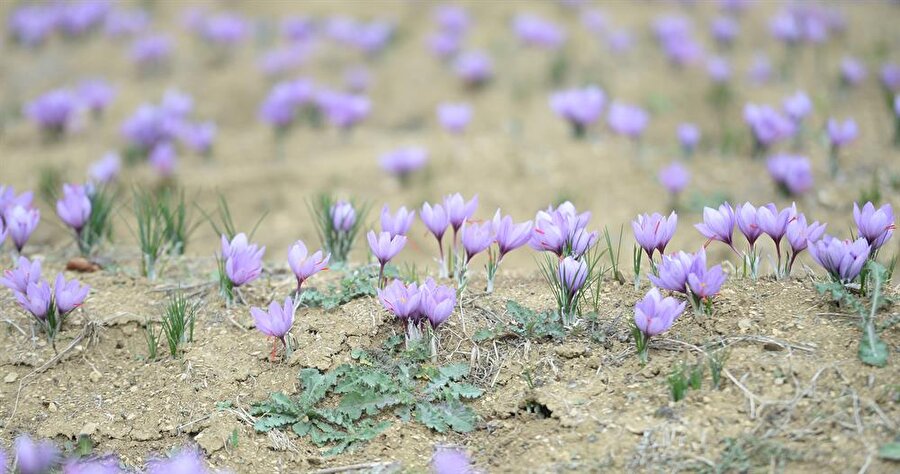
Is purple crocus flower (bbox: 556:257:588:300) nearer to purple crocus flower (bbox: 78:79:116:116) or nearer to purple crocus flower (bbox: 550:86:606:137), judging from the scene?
purple crocus flower (bbox: 550:86:606:137)

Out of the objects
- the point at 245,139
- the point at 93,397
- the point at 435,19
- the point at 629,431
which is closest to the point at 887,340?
the point at 629,431

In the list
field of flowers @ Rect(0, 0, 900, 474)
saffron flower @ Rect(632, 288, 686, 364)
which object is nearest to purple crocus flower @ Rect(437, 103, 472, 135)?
field of flowers @ Rect(0, 0, 900, 474)

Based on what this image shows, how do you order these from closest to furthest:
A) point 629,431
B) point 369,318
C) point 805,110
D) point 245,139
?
point 629,431 → point 369,318 → point 805,110 → point 245,139

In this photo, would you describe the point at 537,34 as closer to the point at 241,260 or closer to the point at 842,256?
the point at 241,260

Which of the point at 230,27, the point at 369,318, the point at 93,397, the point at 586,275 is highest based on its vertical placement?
the point at 230,27

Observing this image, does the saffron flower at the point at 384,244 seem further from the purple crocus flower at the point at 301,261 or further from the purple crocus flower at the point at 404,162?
the purple crocus flower at the point at 404,162

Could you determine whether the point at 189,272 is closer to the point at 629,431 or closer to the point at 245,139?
the point at 629,431

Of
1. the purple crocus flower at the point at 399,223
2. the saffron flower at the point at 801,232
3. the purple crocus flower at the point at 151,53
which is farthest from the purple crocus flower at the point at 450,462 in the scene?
the purple crocus flower at the point at 151,53
